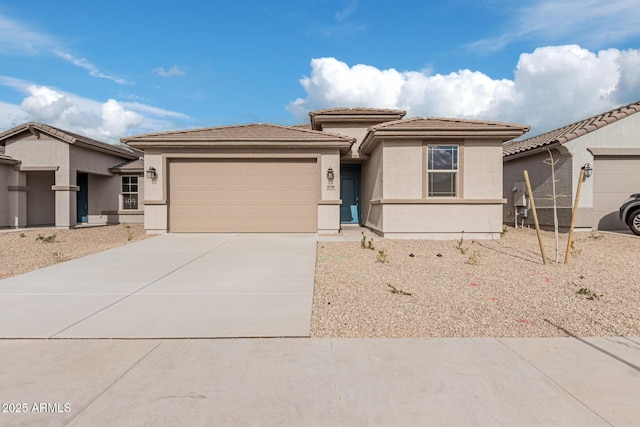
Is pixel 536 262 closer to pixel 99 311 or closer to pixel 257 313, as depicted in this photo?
pixel 257 313

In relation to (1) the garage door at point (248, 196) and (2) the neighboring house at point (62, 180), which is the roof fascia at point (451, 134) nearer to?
(1) the garage door at point (248, 196)

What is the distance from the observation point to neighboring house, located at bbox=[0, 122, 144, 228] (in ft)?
51.5

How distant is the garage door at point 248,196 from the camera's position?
12.7 metres

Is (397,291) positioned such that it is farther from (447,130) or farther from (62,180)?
(62,180)

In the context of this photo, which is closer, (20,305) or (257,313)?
(257,313)

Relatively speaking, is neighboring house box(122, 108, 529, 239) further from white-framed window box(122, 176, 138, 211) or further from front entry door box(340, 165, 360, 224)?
white-framed window box(122, 176, 138, 211)

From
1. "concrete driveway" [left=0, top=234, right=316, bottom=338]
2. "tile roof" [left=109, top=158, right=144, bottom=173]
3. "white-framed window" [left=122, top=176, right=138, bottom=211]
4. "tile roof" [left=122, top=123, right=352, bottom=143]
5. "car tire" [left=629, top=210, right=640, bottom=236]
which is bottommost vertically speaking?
"concrete driveway" [left=0, top=234, right=316, bottom=338]

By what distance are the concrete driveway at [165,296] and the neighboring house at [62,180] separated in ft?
30.9

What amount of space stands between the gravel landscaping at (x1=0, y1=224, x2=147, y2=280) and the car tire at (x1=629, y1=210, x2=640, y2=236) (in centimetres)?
1603

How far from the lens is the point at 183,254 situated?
8875mm

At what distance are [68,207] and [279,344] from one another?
53.6 feet

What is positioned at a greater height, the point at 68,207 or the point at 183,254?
the point at 68,207

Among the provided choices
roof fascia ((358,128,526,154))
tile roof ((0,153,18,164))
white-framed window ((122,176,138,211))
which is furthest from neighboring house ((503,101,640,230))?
tile roof ((0,153,18,164))

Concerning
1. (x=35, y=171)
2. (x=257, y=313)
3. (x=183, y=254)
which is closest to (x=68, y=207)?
(x=35, y=171)
